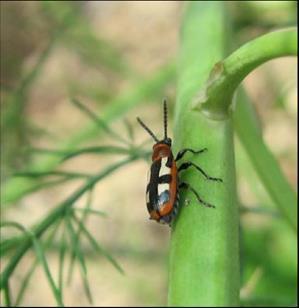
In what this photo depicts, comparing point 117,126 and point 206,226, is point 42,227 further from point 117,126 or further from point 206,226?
point 117,126

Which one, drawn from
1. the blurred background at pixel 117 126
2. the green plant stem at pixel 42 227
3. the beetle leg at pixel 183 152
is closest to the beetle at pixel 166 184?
the beetle leg at pixel 183 152

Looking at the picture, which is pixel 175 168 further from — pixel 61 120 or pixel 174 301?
pixel 61 120

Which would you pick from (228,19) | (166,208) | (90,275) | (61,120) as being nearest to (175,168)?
(166,208)

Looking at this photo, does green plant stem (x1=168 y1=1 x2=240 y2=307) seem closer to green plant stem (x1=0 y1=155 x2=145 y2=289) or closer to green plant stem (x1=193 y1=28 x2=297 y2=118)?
green plant stem (x1=193 y1=28 x2=297 y2=118)

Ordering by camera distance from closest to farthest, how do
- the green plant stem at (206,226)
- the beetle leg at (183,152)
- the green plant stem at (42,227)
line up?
the green plant stem at (206,226)
the beetle leg at (183,152)
the green plant stem at (42,227)

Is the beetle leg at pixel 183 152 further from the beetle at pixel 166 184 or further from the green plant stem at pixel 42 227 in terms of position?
the green plant stem at pixel 42 227

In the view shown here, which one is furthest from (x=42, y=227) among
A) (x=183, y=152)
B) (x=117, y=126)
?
(x=117, y=126)
